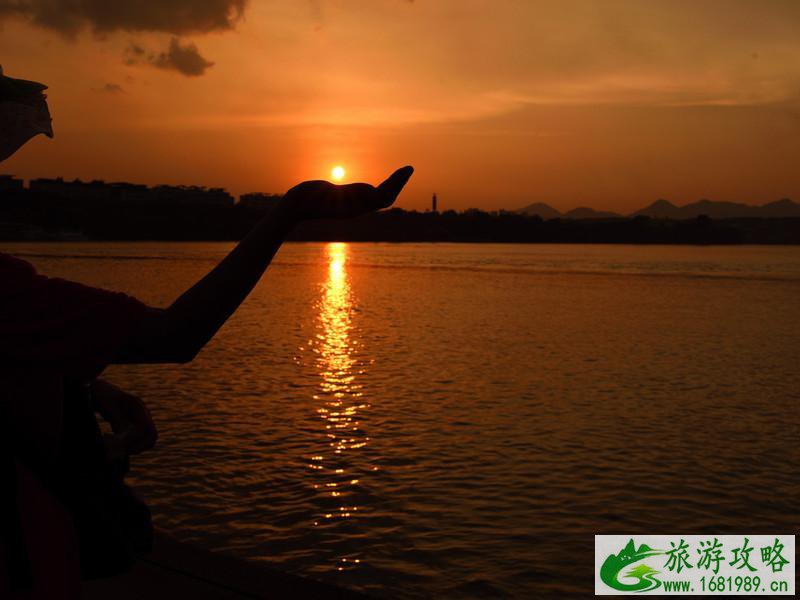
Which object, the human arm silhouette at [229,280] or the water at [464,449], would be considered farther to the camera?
the water at [464,449]

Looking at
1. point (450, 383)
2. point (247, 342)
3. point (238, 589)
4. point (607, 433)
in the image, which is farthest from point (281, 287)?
point (238, 589)

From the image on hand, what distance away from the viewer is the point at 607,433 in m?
14.7

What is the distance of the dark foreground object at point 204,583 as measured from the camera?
4223 millimetres

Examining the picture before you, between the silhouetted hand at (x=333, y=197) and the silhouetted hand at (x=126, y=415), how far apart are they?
2.63 feet

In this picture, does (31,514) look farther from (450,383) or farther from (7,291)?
(450,383)

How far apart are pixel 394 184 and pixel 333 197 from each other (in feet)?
0.36

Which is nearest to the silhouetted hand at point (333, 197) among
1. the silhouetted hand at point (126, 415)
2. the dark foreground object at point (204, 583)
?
the silhouetted hand at point (126, 415)

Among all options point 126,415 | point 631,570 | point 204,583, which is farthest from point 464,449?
point 126,415

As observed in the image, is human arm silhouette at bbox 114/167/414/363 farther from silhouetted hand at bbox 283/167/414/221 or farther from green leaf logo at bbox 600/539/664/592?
green leaf logo at bbox 600/539/664/592

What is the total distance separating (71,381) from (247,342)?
27.3 metres

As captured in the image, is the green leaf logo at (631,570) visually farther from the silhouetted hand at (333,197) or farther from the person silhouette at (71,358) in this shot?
the silhouetted hand at (333,197)

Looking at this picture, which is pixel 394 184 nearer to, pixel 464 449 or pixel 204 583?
pixel 204 583

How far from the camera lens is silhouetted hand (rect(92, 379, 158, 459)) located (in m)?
1.83

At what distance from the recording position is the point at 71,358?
129cm
